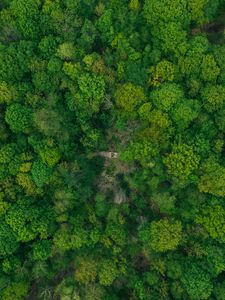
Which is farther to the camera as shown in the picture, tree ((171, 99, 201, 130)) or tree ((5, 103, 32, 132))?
tree ((5, 103, 32, 132))

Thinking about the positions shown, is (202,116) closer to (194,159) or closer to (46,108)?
(194,159)

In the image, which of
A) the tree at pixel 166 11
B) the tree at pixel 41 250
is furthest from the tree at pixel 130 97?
the tree at pixel 41 250

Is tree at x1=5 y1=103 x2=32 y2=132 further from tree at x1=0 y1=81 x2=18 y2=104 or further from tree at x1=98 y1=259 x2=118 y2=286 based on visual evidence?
tree at x1=98 y1=259 x2=118 y2=286

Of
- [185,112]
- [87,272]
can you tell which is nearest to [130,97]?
[185,112]

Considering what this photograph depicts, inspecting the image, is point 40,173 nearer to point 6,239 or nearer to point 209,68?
point 6,239

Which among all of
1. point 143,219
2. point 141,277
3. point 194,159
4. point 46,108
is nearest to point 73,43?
point 46,108

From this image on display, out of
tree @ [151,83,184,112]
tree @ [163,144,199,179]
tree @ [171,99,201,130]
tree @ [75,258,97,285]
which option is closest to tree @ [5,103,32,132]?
tree @ [151,83,184,112]
